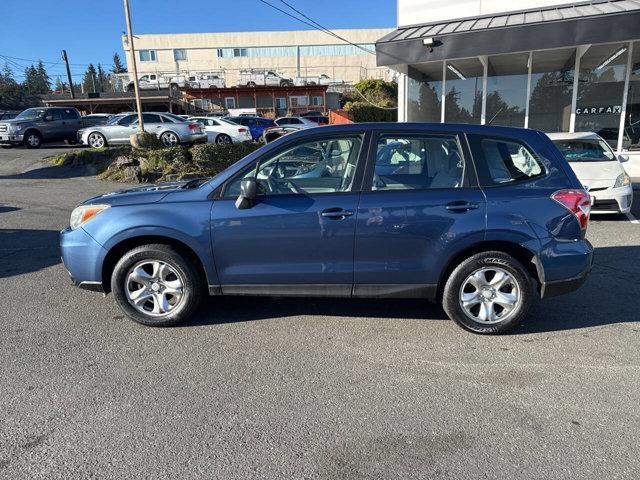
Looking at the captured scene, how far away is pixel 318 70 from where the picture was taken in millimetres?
68438

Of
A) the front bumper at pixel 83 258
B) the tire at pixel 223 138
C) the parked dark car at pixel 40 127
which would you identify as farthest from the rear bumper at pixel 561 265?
the parked dark car at pixel 40 127

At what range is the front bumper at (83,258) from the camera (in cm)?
404

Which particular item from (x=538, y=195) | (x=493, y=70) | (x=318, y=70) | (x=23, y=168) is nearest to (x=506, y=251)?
(x=538, y=195)

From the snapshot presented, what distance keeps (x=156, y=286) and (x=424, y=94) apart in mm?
12705

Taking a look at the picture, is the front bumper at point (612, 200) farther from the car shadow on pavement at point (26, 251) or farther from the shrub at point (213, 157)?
the shrub at point (213, 157)

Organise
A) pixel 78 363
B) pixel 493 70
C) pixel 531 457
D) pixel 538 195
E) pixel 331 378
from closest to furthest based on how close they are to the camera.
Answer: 1. pixel 531 457
2. pixel 331 378
3. pixel 78 363
4. pixel 538 195
5. pixel 493 70

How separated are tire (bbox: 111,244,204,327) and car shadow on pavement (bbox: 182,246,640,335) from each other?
223 millimetres

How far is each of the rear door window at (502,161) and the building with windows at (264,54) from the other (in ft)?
215

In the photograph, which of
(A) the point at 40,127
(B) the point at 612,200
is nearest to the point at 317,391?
(B) the point at 612,200

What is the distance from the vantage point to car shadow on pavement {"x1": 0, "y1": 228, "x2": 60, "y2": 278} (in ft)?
19.5

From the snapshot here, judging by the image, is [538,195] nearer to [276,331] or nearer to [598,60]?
[276,331]

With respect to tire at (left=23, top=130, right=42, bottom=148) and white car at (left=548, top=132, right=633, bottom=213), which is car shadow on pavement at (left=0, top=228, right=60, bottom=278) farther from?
tire at (left=23, top=130, right=42, bottom=148)

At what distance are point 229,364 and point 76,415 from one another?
3.41ft

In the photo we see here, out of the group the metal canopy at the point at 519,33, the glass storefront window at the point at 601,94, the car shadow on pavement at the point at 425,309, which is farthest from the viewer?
the glass storefront window at the point at 601,94
